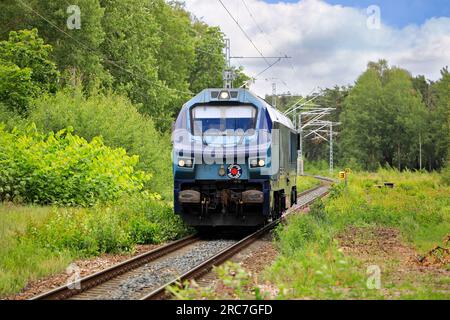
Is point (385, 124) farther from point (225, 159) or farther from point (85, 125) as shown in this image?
point (225, 159)

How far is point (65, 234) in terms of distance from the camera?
13.7 meters

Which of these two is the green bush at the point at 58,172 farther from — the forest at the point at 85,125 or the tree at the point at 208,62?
the tree at the point at 208,62

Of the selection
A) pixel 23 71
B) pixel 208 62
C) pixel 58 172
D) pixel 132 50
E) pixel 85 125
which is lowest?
pixel 58 172

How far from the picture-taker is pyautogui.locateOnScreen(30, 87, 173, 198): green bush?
84.1ft

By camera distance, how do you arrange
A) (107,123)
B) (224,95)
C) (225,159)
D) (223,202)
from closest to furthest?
(225,159), (223,202), (224,95), (107,123)

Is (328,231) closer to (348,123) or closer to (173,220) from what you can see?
(173,220)

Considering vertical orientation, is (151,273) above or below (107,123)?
below

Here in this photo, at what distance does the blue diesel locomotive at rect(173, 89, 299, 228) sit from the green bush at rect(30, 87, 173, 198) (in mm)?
10199

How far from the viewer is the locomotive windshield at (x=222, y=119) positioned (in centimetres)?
1661

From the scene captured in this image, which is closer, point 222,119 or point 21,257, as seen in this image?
point 21,257

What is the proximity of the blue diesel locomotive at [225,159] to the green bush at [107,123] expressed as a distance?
10.2 metres

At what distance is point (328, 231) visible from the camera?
602 inches

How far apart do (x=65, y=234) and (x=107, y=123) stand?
44.1ft

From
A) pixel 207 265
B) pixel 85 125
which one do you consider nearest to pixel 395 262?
pixel 207 265
